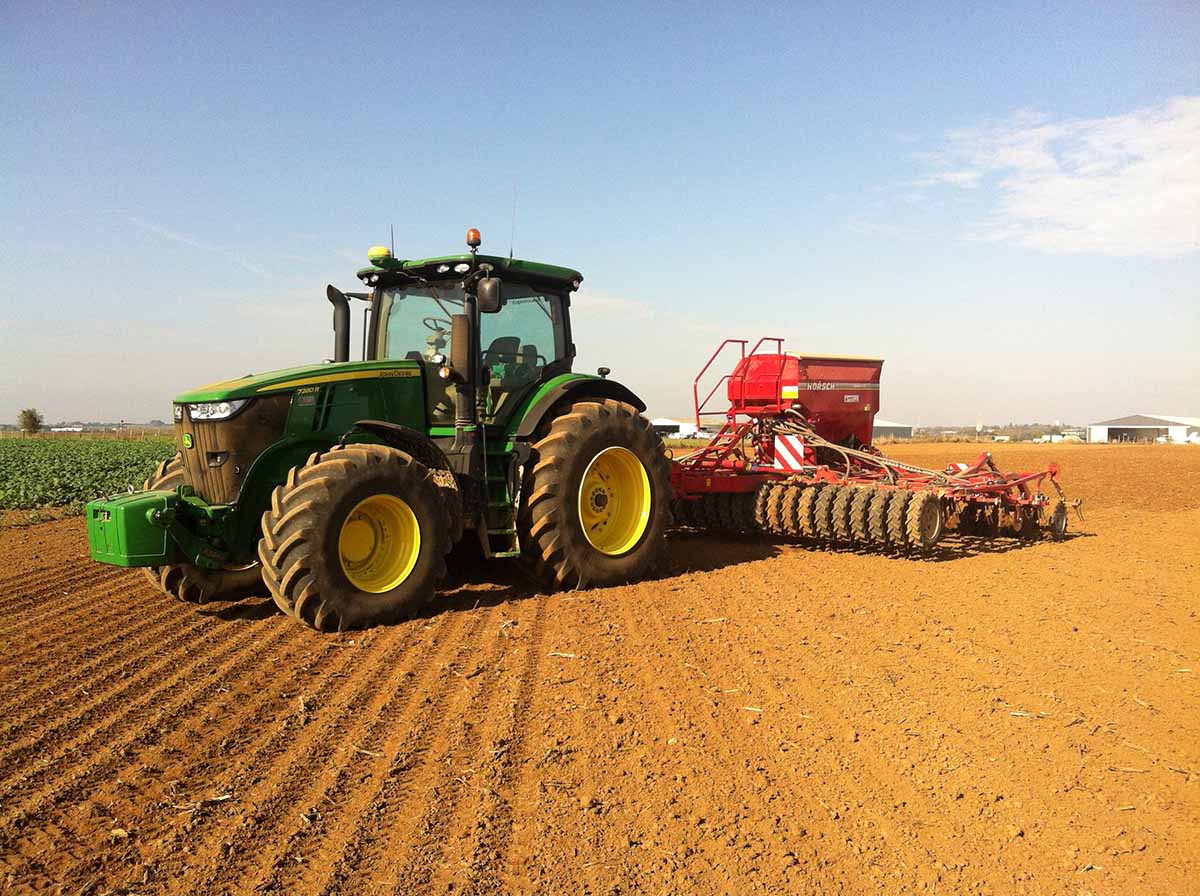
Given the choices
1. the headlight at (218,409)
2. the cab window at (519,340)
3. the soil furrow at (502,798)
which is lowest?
the soil furrow at (502,798)

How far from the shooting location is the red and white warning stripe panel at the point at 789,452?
36.2 ft

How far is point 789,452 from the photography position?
11.1 m

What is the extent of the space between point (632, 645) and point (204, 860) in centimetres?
296

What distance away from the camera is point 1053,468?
10.3m

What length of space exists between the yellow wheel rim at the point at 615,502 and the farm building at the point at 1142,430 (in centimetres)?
7794

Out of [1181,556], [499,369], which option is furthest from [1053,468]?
[499,369]

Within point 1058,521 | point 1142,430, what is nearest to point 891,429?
point 1142,430

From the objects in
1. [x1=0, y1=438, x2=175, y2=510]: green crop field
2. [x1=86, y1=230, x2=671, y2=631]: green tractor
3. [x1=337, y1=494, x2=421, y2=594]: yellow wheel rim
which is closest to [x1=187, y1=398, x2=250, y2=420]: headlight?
[x1=86, y1=230, x2=671, y2=631]: green tractor

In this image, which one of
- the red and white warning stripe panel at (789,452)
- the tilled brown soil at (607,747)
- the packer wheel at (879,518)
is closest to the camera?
the tilled brown soil at (607,747)

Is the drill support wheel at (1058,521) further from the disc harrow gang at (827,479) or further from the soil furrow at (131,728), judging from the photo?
the soil furrow at (131,728)

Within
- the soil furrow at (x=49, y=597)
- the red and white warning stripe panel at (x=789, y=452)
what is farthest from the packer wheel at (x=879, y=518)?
the soil furrow at (x=49, y=597)

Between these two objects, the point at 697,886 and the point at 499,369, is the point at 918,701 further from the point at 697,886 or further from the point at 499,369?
the point at 499,369

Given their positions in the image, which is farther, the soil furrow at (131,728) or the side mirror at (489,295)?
the side mirror at (489,295)

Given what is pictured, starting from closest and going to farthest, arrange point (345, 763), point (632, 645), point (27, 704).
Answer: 1. point (345, 763)
2. point (27, 704)
3. point (632, 645)
